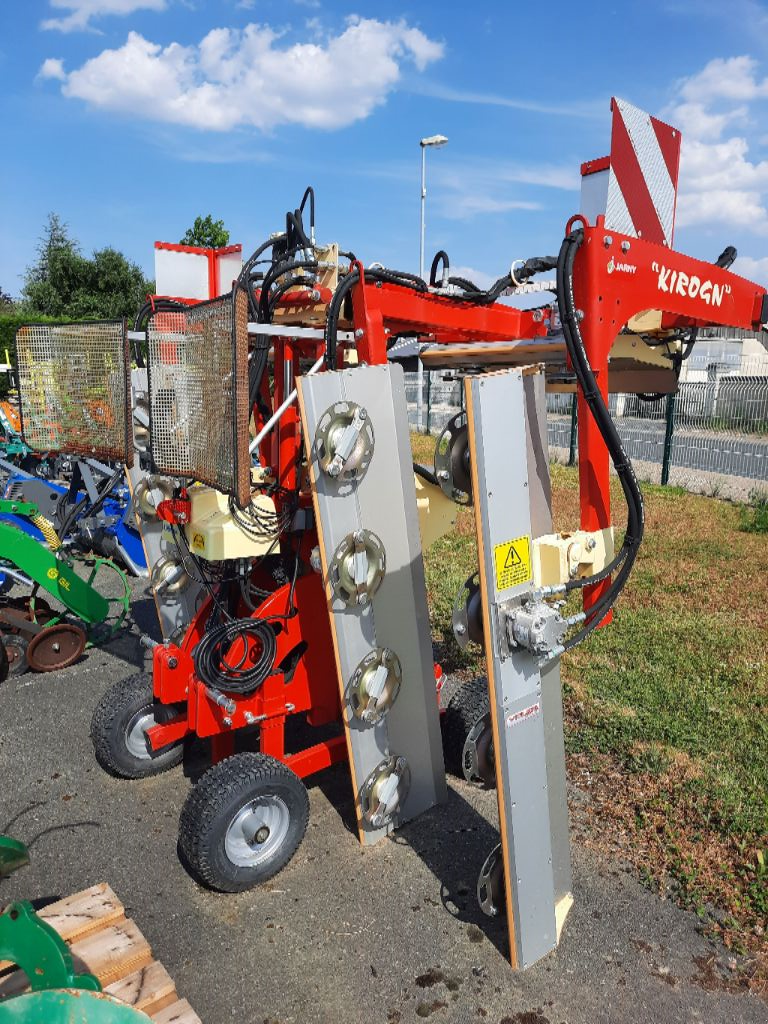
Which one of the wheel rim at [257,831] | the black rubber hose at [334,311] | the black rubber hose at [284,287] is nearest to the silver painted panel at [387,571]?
the black rubber hose at [334,311]

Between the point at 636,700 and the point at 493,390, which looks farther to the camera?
the point at 636,700

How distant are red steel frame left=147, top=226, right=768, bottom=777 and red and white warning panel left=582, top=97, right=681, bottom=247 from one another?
0.13m

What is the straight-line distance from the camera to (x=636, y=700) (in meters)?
4.75

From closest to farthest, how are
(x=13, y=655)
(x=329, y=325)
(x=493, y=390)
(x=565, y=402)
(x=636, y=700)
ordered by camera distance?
(x=493, y=390) → (x=329, y=325) → (x=636, y=700) → (x=13, y=655) → (x=565, y=402)

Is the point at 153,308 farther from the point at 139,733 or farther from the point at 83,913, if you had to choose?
the point at 83,913

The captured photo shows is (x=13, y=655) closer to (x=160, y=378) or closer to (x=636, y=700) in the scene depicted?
(x=160, y=378)

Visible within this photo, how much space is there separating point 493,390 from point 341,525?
3.21ft

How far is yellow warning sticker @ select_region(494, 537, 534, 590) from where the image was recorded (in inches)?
96.0

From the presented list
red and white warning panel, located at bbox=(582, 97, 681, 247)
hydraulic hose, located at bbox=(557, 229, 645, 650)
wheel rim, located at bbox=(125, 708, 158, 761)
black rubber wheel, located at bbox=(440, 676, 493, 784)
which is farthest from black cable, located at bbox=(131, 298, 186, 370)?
black rubber wheel, located at bbox=(440, 676, 493, 784)

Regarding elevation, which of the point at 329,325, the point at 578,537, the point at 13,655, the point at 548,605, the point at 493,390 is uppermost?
the point at 329,325

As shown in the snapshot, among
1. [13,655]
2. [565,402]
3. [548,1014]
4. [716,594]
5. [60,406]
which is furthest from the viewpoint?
[565,402]

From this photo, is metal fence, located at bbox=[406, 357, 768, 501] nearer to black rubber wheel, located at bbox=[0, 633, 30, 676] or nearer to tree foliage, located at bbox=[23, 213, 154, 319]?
black rubber wheel, located at bbox=[0, 633, 30, 676]

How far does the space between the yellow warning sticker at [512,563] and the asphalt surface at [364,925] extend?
1440mm

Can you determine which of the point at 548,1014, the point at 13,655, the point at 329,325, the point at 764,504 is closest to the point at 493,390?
the point at 329,325
